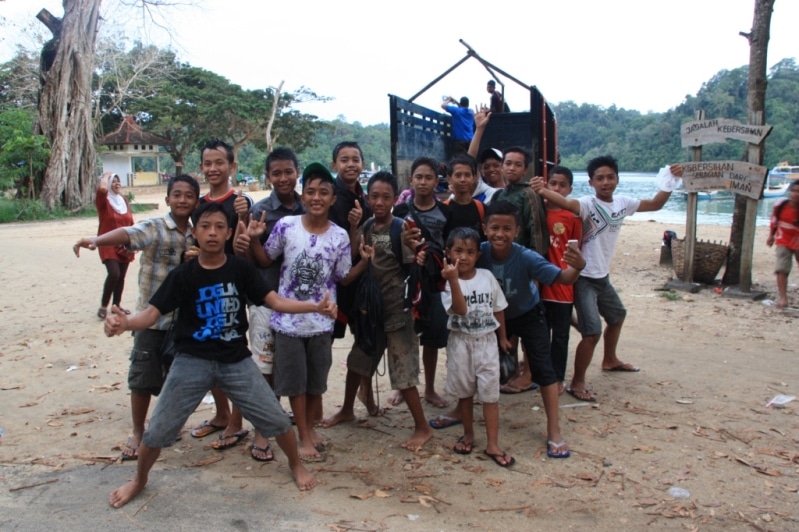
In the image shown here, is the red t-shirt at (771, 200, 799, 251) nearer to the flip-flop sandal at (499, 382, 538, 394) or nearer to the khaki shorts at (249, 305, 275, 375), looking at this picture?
the flip-flop sandal at (499, 382, 538, 394)

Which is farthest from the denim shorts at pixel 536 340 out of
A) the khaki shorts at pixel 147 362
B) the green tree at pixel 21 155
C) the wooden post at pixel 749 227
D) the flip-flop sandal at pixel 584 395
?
the green tree at pixel 21 155

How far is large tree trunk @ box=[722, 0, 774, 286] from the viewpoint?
27.7 ft

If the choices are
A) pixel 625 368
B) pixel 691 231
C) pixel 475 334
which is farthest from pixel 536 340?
pixel 691 231

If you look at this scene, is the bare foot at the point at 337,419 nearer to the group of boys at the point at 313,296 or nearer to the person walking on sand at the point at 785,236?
the group of boys at the point at 313,296

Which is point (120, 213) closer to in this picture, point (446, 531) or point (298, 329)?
point (298, 329)

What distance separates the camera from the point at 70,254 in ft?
40.0

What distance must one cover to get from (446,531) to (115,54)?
35162 millimetres

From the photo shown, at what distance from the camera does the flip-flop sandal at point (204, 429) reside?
4.02m

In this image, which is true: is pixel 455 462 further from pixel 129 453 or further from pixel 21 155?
pixel 21 155

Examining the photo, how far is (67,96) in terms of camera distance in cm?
2141

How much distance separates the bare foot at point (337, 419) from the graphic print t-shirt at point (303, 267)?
884 mm

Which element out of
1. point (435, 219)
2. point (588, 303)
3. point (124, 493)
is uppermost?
point (435, 219)

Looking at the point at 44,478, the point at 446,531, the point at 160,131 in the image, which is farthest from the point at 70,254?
the point at 160,131

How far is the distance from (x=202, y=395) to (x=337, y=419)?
1.25m
